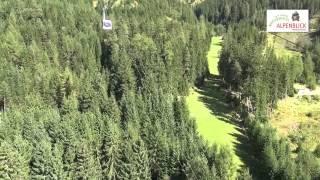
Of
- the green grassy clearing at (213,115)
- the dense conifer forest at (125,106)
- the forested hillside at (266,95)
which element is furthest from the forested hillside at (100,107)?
the forested hillside at (266,95)

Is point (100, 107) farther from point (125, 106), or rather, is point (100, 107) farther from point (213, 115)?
point (213, 115)

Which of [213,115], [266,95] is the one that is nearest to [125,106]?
[213,115]

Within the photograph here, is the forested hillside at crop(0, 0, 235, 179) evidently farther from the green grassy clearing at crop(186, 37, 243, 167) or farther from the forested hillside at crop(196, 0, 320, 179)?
the forested hillside at crop(196, 0, 320, 179)

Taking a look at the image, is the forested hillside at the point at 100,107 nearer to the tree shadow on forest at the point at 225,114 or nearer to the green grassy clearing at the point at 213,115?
the green grassy clearing at the point at 213,115

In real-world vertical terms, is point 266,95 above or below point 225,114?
above

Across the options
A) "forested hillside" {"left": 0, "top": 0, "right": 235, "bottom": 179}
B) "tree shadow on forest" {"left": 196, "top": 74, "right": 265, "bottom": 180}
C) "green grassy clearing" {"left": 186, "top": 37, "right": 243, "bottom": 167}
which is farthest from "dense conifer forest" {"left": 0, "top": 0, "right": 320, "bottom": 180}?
"green grassy clearing" {"left": 186, "top": 37, "right": 243, "bottom": 167}

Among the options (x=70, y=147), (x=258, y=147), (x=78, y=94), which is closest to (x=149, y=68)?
(x=78, y=94)

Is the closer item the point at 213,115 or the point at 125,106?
the point at 125,106
